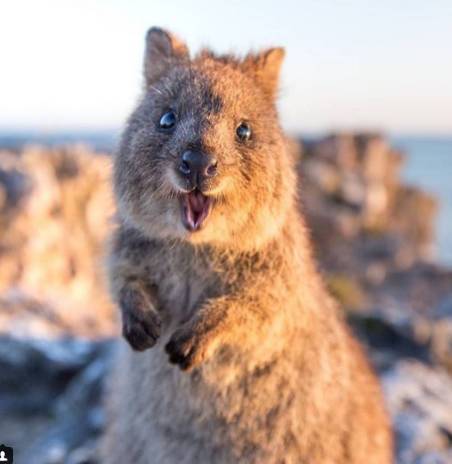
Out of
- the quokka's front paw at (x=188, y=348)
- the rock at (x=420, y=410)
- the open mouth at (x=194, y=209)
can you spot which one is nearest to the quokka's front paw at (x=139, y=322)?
the quokka's front paw at (x=188, y=348)

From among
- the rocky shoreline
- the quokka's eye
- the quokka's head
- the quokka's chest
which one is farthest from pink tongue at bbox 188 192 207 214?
the rocky shoreline

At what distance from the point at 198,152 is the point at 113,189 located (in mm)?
985

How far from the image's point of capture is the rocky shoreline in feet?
20.0

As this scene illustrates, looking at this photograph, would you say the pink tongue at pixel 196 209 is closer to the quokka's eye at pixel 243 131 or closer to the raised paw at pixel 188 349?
the quokka's eye at pixel 243 131

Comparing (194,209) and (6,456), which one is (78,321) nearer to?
(6,456)

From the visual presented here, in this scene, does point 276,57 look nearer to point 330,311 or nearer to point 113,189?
point 113,189

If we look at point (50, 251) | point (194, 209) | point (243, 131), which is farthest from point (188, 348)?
point (50, 251)

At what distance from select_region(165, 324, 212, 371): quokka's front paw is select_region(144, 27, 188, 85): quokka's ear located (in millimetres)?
1768

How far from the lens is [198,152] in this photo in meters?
3.66

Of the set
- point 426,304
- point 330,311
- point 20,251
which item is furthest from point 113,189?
point 426,304

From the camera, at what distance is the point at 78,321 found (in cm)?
906

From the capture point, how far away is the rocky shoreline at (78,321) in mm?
6090

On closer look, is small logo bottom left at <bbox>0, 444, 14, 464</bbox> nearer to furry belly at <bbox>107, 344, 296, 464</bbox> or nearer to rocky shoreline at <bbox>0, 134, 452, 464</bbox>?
rocky shoreline at <bbox>0, 134, 452, 464</bbox>

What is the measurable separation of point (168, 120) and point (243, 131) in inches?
17.6
